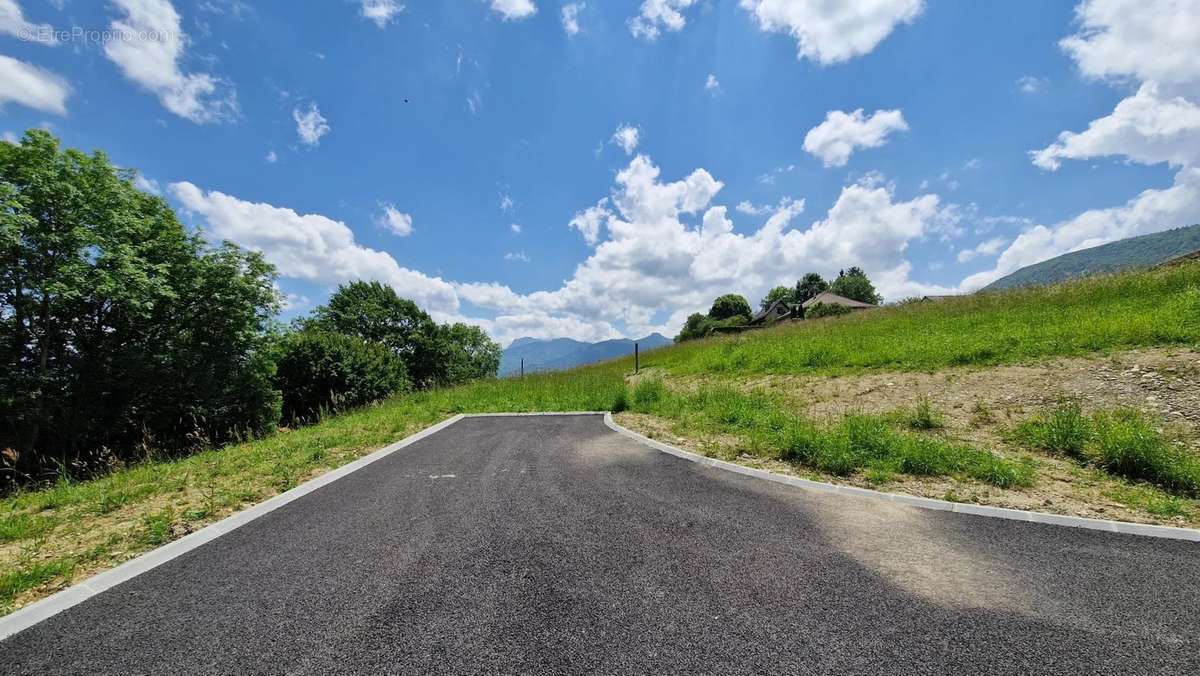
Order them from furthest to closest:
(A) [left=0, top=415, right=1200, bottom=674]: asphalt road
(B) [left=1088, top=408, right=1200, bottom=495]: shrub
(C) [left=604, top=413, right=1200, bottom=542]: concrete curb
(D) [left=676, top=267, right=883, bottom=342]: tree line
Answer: (D) [left=676, top=267, right=883, bottom=342]: tree line < (B) [left=1088, top=408, right=1200, bottom=495]: shrub < (C) [left=604, top=413, right=1200, bottom=542]: concrete curb < (A) [left=0, top=415, right=1200, bottom=674]: asphalt road

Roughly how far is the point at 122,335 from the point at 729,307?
7308 centimetres

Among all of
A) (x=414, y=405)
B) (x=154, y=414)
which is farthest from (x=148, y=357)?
(x=414, y=405)

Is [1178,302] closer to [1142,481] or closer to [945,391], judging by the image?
[945,391]

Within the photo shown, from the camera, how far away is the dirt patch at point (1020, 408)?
3953mm

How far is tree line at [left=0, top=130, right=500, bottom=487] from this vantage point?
10625 millimetres

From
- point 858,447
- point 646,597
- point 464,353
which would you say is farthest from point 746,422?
point 464,353

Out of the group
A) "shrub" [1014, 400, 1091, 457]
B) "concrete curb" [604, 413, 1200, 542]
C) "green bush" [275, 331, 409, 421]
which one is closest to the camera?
"concrete curb" [604, 413, 1200, 542]

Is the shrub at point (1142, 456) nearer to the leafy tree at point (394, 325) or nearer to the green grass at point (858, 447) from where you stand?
the green grass at point (858, 447)

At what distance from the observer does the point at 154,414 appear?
41.1 feet

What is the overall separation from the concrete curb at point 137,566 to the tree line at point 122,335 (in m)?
5.91

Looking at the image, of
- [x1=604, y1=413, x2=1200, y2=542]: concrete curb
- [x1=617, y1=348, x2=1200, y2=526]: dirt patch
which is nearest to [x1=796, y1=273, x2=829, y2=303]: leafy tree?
[x1=617, y1=348, x2=1200, y2=526]: dirt patch

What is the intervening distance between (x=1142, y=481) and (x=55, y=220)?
23.0 meters

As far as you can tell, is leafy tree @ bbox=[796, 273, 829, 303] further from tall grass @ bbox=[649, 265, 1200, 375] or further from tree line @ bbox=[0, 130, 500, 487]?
tree line @ bbox=[0, 130, 500, 487]

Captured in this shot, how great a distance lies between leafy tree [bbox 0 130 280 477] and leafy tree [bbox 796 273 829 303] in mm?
85148
